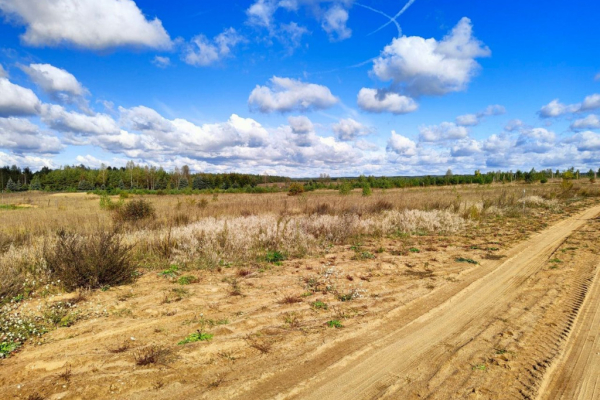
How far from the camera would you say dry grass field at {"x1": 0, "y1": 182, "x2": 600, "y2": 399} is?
3414mm

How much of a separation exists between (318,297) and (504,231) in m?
11.2

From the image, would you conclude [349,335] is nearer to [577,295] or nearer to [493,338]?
[493,338]

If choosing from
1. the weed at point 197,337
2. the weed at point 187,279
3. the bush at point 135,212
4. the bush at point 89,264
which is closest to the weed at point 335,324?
the weed at point 197,337

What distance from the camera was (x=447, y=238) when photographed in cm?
1229

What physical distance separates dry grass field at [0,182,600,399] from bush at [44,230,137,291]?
0.03m

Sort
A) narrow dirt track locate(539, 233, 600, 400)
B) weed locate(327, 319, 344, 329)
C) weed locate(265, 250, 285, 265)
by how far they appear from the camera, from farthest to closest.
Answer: weed locate(265, 250, 285, 265)
weed locate(327, 319, 344, 329)
narrow dirt track locate(539, 233, 600, 400)

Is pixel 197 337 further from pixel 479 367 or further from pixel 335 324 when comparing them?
pixel 479 367

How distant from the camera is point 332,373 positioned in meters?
3.59

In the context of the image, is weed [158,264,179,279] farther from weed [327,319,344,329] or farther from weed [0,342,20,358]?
weed [327,319,344,329]

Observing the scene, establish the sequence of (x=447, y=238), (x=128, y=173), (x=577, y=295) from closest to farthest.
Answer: (x=577, y=295) < (x=447, y=238) < (x=128, y=173)

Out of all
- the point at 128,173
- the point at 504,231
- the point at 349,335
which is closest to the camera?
the point at 349,335

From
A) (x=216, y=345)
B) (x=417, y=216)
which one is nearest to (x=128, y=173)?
(x=417, y=216)

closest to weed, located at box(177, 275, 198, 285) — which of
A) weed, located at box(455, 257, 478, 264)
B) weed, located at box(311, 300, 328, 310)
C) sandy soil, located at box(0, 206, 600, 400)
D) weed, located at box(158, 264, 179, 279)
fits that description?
sandy soil, located at box(0, 206, 600, 400)

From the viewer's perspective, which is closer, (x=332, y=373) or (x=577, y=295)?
(x=332, y=373)
